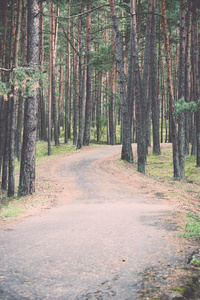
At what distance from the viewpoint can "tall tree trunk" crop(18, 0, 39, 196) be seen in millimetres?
11531

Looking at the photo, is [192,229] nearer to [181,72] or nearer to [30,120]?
[30,120]

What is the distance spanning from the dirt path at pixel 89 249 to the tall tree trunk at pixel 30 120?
1942mm

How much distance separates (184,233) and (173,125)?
10927 millimetres

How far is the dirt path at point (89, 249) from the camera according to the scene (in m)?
3.66

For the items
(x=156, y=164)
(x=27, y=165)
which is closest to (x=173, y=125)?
(x=156, y=164)

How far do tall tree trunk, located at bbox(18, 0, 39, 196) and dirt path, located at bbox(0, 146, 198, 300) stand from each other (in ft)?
6.37

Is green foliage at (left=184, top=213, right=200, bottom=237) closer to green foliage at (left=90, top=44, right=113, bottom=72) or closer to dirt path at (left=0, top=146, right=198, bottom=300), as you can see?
dirt path at (left=0, top=146, right=198, bottom=300)

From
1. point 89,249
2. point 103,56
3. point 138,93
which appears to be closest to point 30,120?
point 89,249

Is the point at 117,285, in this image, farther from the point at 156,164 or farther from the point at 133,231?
the point at 156,164

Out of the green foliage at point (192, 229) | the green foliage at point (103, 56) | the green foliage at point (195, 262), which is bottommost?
the green foliage at point (192, 229)

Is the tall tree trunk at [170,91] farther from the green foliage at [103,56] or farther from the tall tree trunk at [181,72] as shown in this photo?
the green foliage at [103,56]

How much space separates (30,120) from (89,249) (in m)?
7.78

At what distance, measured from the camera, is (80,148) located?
92.0 feet

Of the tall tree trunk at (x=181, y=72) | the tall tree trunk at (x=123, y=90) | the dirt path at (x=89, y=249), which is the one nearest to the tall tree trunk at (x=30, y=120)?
the dirt path at (x=89, y=249)
